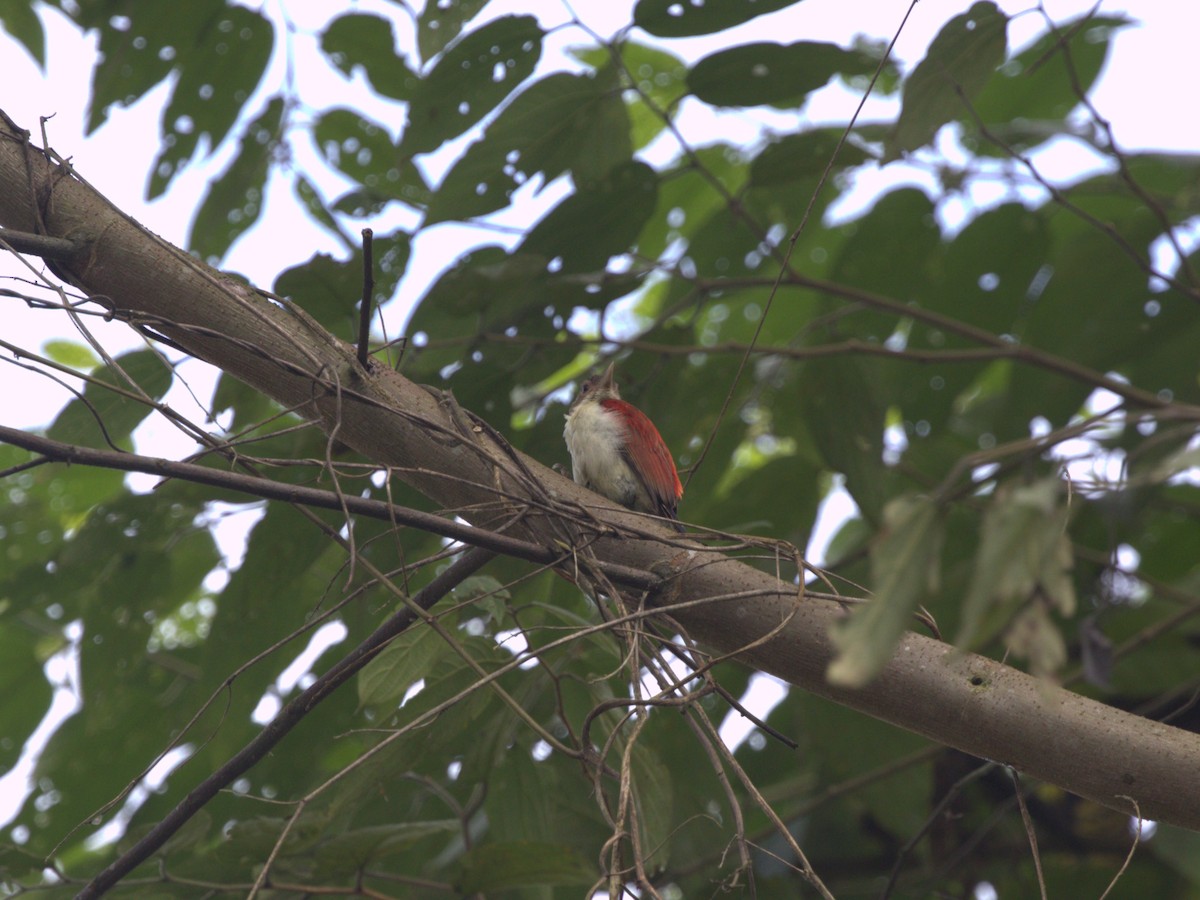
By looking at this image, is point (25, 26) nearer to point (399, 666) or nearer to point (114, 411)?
point (114, 411)

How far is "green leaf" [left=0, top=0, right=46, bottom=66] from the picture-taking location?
15.1 ft

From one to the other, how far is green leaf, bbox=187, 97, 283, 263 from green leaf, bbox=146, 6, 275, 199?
5.1 inches

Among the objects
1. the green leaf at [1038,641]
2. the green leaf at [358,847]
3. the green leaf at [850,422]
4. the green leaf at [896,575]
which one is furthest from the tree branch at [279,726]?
the green leaf at [850,422]

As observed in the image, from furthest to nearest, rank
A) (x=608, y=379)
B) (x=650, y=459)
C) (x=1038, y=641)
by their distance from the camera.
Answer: (x=608, y=379)
(x=650, y=459)
(x=1038, y=641)

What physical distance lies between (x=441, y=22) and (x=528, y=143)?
0.56 metres

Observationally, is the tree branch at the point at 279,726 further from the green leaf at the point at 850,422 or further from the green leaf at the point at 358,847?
the green leaf at the point at 850,422

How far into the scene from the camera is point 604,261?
4.13 metres

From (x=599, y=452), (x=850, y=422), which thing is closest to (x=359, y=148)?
(x=599, y=452)

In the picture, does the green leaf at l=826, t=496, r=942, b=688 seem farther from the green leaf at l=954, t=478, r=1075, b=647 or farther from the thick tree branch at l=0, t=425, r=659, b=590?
the thick tree branch at l=0, t=425, r=659, b=590

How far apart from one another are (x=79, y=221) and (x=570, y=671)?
72.0 inches

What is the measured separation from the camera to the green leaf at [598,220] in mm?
4004

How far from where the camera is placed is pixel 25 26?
4.64 metres

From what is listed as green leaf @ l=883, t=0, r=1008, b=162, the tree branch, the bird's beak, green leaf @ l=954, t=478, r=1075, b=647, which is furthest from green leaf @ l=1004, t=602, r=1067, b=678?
the bird's beak

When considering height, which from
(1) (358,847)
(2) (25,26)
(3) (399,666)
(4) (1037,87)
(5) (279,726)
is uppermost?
(4) (1037,87)
